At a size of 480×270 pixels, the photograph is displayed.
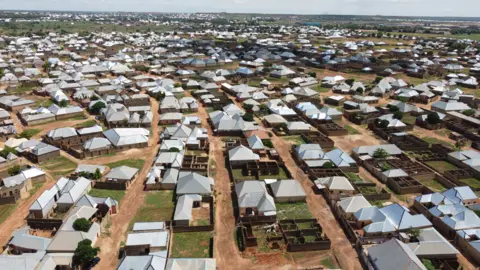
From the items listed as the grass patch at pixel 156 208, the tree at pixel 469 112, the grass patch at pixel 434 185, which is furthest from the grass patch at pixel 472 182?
the grass patch at pixel 156 208

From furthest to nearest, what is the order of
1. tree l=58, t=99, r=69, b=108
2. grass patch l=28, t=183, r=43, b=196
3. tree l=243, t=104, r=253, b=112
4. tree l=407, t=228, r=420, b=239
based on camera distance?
tree l=243, t=104, r=253, b=112 < tree l=58, t=99, r=69, b=108 < grass patch l=28, t=183, r=43, b=196 < tree l=407, t=228, r=420, b=239

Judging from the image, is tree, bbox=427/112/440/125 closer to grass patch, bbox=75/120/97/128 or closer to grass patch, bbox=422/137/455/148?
grass patch, bbox=422/137/455/148

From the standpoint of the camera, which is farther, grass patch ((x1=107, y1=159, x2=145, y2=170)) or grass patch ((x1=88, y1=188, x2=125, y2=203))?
grass patch ((x1=107, y1=159, x2=145, y2=170))

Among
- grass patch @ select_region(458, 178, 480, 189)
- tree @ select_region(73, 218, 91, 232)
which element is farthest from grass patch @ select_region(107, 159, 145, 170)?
grass patch @ select_region(458, 178, 480, 189)

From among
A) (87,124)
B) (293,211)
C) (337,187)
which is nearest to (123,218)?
(293,211)

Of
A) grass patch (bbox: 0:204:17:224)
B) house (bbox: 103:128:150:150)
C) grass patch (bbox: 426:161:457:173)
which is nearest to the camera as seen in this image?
grass patch (bbox: 0:204:17:224)

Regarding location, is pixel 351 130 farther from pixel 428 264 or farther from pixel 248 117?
pixel 428 264

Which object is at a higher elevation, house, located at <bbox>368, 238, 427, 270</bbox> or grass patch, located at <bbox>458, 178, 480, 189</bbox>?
house, located at <bbox>368, 238, 427, 270</bbox>
